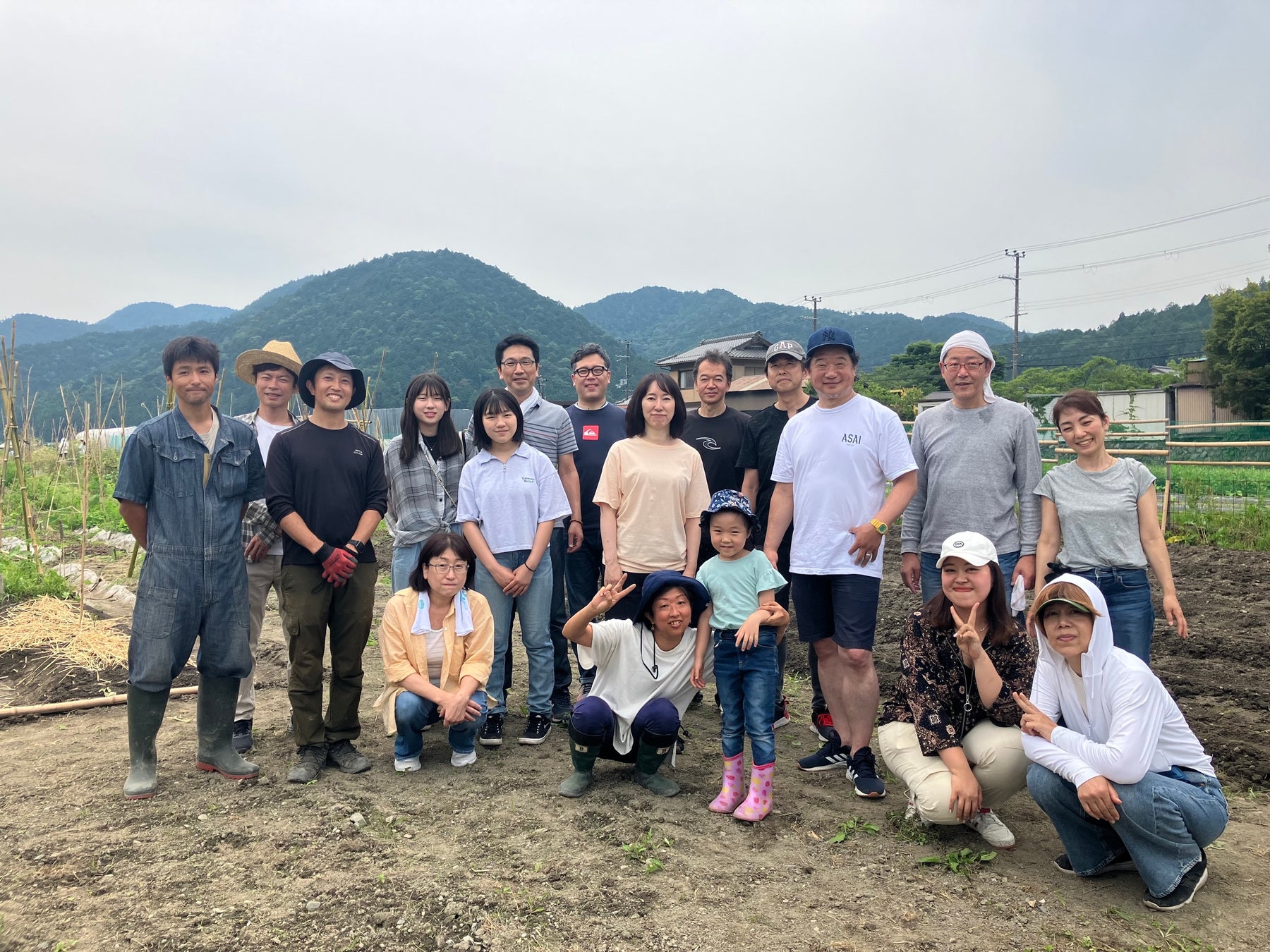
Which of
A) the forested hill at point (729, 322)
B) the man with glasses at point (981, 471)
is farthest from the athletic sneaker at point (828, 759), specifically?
the forested hill at point (729, 322)

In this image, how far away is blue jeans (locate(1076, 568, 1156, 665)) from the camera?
319 cm

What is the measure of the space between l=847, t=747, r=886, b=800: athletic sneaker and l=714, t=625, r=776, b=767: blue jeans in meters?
0.43

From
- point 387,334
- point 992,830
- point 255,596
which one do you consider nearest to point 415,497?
point 255,596

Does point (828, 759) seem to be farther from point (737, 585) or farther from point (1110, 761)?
point (1110, 761)

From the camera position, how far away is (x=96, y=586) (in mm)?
7824

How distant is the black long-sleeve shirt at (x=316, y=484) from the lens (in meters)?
3.48

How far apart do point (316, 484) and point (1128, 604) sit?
348cm

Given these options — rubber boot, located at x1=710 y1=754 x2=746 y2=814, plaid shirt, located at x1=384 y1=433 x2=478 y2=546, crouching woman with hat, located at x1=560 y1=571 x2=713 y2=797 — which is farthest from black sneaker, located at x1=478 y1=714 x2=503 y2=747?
rubber boot, located at x1=710 y1=754 x2=746 y2=814

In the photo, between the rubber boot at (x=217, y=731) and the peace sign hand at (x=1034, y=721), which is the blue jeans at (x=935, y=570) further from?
the rubber boot at (x=217, y=731)

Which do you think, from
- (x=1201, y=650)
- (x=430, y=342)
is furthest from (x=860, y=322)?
(x=1201, y=650)

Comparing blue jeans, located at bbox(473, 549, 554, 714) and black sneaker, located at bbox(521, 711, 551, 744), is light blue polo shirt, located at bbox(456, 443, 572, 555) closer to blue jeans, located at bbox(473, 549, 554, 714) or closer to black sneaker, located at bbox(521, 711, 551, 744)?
blue jeans, located at bbox(473, 549, 554, 714)

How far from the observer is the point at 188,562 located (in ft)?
11.0

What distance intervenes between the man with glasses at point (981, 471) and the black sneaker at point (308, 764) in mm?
2836

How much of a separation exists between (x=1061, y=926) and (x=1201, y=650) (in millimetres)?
4066
